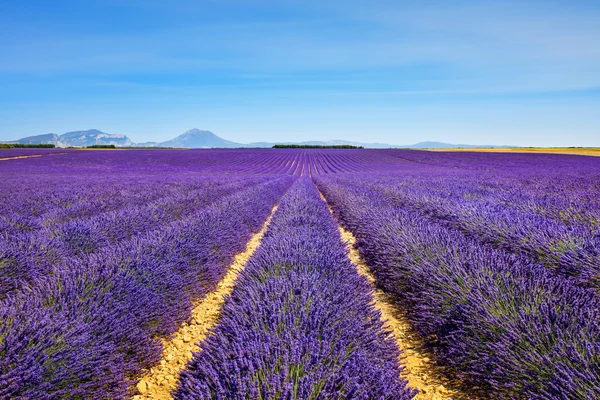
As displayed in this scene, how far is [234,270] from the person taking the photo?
14.2 feet

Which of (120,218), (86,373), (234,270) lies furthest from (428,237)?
(120,218)

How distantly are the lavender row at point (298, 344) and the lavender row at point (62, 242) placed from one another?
1712 millimetres

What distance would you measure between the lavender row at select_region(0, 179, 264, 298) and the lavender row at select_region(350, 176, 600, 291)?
14.4 feet

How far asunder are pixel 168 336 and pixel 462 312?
7.31 ft

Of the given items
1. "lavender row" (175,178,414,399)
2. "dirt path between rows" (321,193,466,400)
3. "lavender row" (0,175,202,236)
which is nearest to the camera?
"lavender row" (175,178,414,399)

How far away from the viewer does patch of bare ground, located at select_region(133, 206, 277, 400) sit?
1989 mm

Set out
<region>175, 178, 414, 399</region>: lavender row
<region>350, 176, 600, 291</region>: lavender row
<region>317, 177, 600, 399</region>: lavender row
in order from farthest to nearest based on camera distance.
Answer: <region>350, 176, 600, 291</region>: lavender row, <region>317, 177, 600, 399</region>: lavender row, <region>175, 178, 414, 399</region>: lavender row

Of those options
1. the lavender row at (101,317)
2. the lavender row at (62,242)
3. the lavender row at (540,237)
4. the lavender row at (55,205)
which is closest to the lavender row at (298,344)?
the lavender row at (101,317)

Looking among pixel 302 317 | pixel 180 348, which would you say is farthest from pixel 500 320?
pixel 180 348

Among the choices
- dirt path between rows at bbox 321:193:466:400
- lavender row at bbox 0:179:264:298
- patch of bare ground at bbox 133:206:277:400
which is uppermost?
lavender row at bbox 0:179:264:298

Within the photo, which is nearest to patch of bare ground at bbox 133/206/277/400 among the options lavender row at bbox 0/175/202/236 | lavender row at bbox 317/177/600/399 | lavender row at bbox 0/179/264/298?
lavender row at bbox 0/179/264/298

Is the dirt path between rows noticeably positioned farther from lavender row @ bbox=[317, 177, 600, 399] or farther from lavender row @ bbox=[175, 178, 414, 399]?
lavender row @ bbox=[175, 178, 414, 399]

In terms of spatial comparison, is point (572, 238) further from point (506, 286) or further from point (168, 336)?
point (168, 336)

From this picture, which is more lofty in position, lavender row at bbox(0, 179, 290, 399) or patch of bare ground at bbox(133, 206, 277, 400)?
lavender row at bbox(0, 179, 290, 399)
